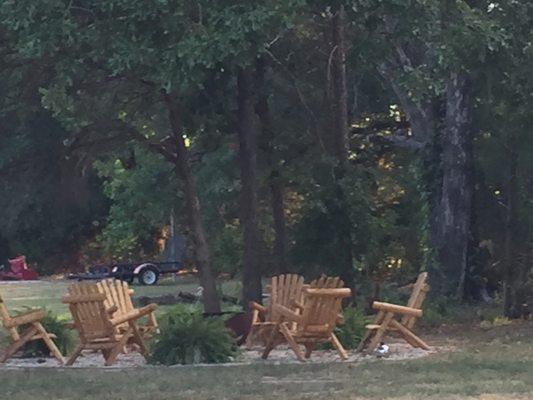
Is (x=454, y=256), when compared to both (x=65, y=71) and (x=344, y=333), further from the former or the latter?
(x=65, y=71)

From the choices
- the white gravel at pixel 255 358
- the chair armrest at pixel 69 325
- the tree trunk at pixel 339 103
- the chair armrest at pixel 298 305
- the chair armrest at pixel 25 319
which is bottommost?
the white gravel at pixel 255 358

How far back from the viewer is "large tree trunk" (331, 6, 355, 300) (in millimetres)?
18219

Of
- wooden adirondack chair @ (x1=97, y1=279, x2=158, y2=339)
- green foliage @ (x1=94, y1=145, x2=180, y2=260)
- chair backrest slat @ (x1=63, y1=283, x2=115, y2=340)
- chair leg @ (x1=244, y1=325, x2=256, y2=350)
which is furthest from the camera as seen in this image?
green foliage @ (x1=94, y1=145, x2=180, y2=260)

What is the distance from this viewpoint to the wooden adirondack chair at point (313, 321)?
43.2ft

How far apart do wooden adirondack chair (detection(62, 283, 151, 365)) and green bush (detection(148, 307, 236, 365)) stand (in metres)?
0.40

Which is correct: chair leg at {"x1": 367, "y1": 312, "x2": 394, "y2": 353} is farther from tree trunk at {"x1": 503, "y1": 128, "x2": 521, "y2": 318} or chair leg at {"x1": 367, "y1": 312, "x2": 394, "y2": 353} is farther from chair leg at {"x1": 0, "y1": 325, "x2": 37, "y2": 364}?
tree trunk at {"x1": 503, "y1": 128, "x2": 521, "y2": 318}

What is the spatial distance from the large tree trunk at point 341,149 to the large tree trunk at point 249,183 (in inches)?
63.5

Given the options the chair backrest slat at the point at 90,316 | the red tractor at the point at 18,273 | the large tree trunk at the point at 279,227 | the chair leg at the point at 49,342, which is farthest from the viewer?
the red tractor at the point at 18,273

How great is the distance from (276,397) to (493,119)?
30.5 feet

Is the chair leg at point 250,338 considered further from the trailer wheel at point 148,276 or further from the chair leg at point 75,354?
the trailer wheel at point 148,276

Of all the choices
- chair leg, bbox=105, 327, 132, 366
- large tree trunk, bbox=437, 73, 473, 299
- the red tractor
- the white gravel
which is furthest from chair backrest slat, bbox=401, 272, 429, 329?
the red tractor

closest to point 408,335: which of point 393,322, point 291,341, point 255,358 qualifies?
point 393,322

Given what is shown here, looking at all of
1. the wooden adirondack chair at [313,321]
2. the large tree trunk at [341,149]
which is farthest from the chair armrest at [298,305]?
the large tree trunk at [341,149]

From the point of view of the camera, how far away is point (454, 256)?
21281mm
